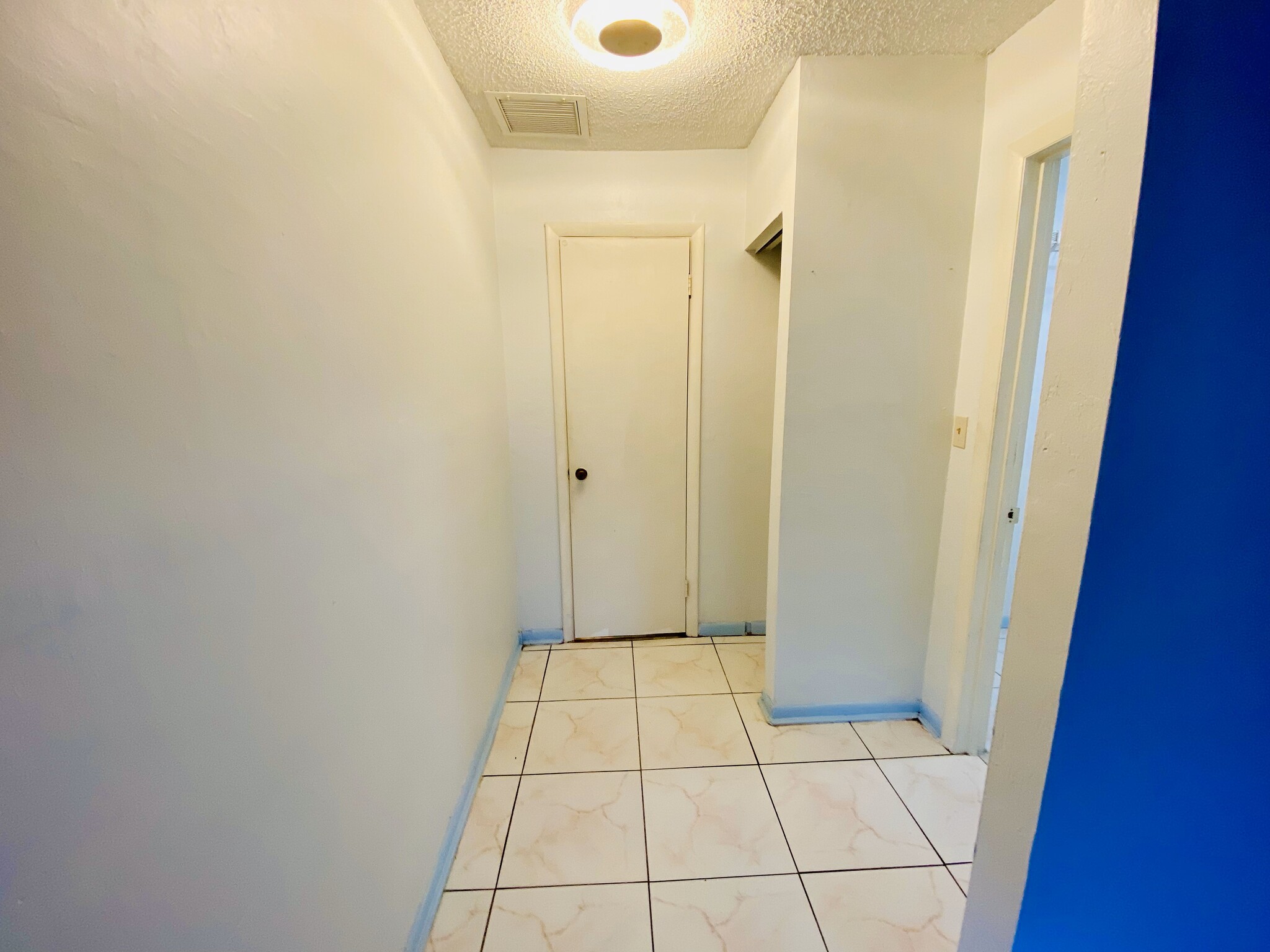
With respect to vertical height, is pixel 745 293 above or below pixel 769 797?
above

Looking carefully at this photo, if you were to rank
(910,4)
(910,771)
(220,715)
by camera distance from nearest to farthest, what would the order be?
(220,715) → (910,4) → (910,771)

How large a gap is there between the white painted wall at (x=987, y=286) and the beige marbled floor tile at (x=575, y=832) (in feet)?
4.01

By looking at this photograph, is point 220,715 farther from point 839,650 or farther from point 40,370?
point 839,650

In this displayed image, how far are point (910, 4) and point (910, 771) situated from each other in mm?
2346

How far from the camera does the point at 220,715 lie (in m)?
0.58

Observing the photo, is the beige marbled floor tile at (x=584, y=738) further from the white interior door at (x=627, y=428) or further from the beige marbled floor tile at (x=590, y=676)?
the white interior door at (x=627, y=428)

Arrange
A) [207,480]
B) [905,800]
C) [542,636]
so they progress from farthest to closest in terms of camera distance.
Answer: [542,636], [905,800], [207,480]

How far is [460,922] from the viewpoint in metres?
1.18

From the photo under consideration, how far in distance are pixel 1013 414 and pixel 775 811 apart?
4.82 feet

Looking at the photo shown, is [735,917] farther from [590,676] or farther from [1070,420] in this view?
[1070,420]

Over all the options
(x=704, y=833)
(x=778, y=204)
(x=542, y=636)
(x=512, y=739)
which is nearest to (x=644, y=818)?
(x=704, y=833)

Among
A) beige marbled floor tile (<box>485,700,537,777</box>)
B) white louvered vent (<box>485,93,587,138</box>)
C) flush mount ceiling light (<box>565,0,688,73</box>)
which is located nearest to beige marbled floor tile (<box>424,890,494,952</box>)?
beige marbled floor tile (<box>485,700,537,777</box>)

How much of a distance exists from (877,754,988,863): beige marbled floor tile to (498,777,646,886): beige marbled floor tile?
0.88 meters

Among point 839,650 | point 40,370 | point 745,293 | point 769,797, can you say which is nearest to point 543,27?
point 745,293
